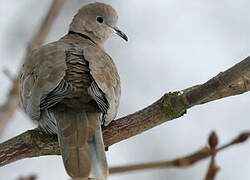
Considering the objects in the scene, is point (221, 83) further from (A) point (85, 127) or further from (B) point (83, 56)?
(B) point (83, 56)

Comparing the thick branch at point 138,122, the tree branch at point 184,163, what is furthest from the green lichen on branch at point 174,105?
the tree branch at point 184,163

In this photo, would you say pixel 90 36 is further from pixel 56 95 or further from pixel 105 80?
pixel 56 95

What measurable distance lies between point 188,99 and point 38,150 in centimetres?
100

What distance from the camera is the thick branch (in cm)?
265

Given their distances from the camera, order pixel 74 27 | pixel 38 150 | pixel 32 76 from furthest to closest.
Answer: pixel 74 27
pixel 32 76
pixel 38 150

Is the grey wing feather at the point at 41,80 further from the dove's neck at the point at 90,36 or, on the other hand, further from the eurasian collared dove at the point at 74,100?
the dove's neck at the point at 90,36

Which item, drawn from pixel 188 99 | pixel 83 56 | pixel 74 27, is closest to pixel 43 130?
pixel 83 56

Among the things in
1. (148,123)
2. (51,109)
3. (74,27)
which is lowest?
(148,123)

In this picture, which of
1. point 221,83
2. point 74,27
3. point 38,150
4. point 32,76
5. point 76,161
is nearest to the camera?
point 221,83

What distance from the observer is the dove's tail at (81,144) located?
254 centimetres

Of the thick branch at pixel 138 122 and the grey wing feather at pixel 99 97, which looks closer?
the thick branch at pixel 138 122

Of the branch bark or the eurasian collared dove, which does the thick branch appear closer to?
the eurasian collared dove

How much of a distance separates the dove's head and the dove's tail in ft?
6.54

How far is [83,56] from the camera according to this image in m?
3.29
